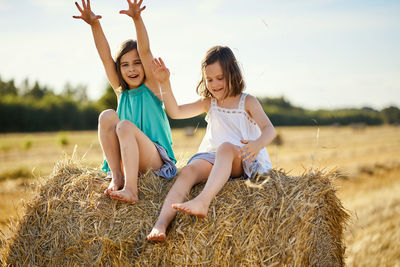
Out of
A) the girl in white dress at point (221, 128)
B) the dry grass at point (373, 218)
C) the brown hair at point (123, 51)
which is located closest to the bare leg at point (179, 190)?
the girl in white dress at point (221, 128)

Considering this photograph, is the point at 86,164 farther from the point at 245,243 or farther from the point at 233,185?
the point at 245,243

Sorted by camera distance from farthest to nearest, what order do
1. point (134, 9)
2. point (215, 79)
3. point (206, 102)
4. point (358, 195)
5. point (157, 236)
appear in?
point (358, 195)
point (206, 102)
point (215, 79)
point (134, 9)
point (157, 236)

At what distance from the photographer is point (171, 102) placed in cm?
314

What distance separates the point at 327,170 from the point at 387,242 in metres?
2.75

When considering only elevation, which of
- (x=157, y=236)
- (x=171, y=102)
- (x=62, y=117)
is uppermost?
(x=171, y=102)

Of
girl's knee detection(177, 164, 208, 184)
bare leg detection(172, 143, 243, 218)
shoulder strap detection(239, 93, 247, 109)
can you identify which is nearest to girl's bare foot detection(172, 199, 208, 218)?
bare leg detection(172, 143, 243, 218)

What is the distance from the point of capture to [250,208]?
2.47 m

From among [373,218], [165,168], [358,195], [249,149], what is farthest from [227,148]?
[358,195]

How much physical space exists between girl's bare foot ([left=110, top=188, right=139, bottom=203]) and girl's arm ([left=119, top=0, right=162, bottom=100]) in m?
0.98

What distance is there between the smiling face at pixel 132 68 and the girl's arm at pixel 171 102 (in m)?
0.20

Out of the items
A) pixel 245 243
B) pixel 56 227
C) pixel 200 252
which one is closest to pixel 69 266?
pixel 56 227

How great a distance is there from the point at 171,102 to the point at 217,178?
36.5 inches

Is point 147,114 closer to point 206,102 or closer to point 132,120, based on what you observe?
point 132,120

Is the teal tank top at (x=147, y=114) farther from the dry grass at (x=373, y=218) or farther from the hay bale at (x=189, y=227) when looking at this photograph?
the dry grass at (x=373, y=218)
